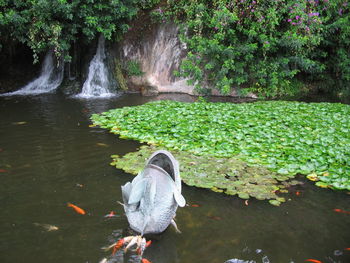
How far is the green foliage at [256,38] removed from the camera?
10930 mm

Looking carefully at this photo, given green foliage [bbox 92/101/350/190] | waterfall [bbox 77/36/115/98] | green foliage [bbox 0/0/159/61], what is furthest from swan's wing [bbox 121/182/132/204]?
waterfall [bbox 77/36/115/98]

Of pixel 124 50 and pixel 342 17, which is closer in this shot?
pixel 342 17

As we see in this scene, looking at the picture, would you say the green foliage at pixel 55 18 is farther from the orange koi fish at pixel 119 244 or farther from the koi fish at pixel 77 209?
the orange koi fish at pixel 119 244

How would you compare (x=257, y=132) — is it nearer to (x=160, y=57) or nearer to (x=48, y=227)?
(x=48, y=227)

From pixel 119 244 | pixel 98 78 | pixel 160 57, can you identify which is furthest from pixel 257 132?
pixel 98 78

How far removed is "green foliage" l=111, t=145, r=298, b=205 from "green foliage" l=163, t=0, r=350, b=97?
5596 millimetres

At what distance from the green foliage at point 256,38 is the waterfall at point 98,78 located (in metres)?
2.85

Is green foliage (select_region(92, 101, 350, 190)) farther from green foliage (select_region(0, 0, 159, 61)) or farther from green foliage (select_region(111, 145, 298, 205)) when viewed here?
green foliage (select_region(0, 0, 159, 61))

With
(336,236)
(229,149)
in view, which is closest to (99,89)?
(229,149)

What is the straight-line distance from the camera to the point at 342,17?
12203 millimetres

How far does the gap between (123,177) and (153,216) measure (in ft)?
6.12

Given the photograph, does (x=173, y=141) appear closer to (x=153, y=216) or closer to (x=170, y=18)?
(x=153, y=216)

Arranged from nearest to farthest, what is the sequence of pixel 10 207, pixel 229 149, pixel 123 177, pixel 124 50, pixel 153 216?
pixel 153 216
pixel 10 207
pixel 123 177
pixel 229 149
pixel 124 50

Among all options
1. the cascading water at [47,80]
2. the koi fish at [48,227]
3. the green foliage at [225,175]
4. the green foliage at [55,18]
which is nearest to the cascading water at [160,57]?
the green foliage at [55,18]
